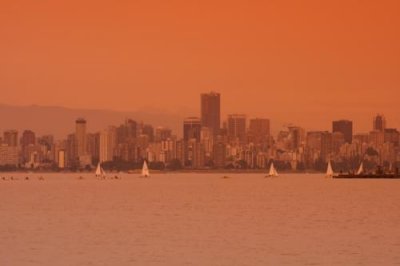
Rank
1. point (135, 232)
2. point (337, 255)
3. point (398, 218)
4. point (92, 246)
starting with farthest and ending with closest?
point (398, 218) < point (135, 232) < point (92, 246) < point (337, 255)

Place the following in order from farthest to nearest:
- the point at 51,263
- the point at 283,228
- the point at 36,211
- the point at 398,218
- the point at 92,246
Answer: the point at 36,211
the point at 398,218
the point at 283,228
the point at 92,246
the point at 51,263

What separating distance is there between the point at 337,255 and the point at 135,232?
56.6ft

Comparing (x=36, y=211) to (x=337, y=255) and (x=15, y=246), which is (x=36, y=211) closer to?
(x=15, y=246)

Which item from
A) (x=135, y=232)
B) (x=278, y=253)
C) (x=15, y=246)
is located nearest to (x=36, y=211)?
(x=135, y=232)

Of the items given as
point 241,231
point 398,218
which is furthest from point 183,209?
point 241,231

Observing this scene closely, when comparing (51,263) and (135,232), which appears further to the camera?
(135,232)

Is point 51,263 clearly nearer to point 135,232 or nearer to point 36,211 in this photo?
point 135,232

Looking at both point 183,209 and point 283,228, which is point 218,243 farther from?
point 183,209

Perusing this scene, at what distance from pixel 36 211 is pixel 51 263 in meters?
45.7

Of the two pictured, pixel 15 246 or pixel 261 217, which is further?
pixel 261 217

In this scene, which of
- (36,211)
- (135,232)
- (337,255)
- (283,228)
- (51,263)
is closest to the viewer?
(51,263)

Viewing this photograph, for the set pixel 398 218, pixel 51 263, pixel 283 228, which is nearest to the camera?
pixel 51 263

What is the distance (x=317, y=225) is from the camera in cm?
7206

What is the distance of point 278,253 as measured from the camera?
2029 inches
